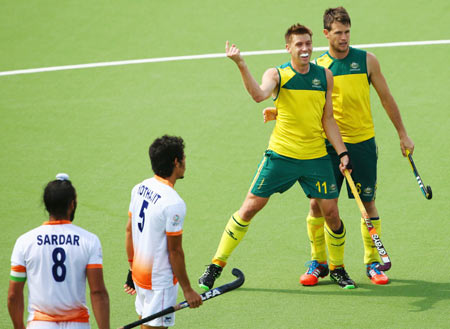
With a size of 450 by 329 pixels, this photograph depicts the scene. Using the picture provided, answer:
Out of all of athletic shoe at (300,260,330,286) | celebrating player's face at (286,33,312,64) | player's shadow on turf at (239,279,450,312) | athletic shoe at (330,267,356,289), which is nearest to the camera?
celebrating player's face at (286,33,312,64)

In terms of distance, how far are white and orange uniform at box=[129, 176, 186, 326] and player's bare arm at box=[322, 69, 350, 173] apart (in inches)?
80.5

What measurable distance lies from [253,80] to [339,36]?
1.08m

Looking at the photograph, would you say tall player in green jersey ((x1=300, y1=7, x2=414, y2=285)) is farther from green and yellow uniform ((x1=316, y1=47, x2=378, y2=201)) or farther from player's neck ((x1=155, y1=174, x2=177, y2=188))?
player's neck ((x1=155, y1=174, x2=177, y2=188))

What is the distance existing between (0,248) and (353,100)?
389 centimetres

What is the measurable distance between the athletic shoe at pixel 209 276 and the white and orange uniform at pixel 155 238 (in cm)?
160

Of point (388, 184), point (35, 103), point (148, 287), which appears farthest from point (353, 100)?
point (35, 103)

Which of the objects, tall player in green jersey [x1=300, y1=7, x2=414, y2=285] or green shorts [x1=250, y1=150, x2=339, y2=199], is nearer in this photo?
green shorts [x1=250, y1=150, x2=339, y2=199]

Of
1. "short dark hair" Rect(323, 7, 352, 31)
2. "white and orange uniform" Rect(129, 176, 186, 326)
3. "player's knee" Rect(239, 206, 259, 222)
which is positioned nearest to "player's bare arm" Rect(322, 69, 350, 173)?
"short dark hair" Rect(323, 7, 352, 31)

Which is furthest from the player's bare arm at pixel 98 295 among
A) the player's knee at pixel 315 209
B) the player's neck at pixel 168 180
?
the player's knee at pixel 315 209

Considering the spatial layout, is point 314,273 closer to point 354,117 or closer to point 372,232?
point 372,232

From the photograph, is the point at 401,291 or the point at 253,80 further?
the point at 401,291

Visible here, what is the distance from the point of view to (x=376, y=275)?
7.12 metres

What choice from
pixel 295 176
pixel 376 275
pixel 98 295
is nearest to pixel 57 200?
pixel 98 295

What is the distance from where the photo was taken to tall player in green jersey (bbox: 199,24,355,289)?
21.9 ft
